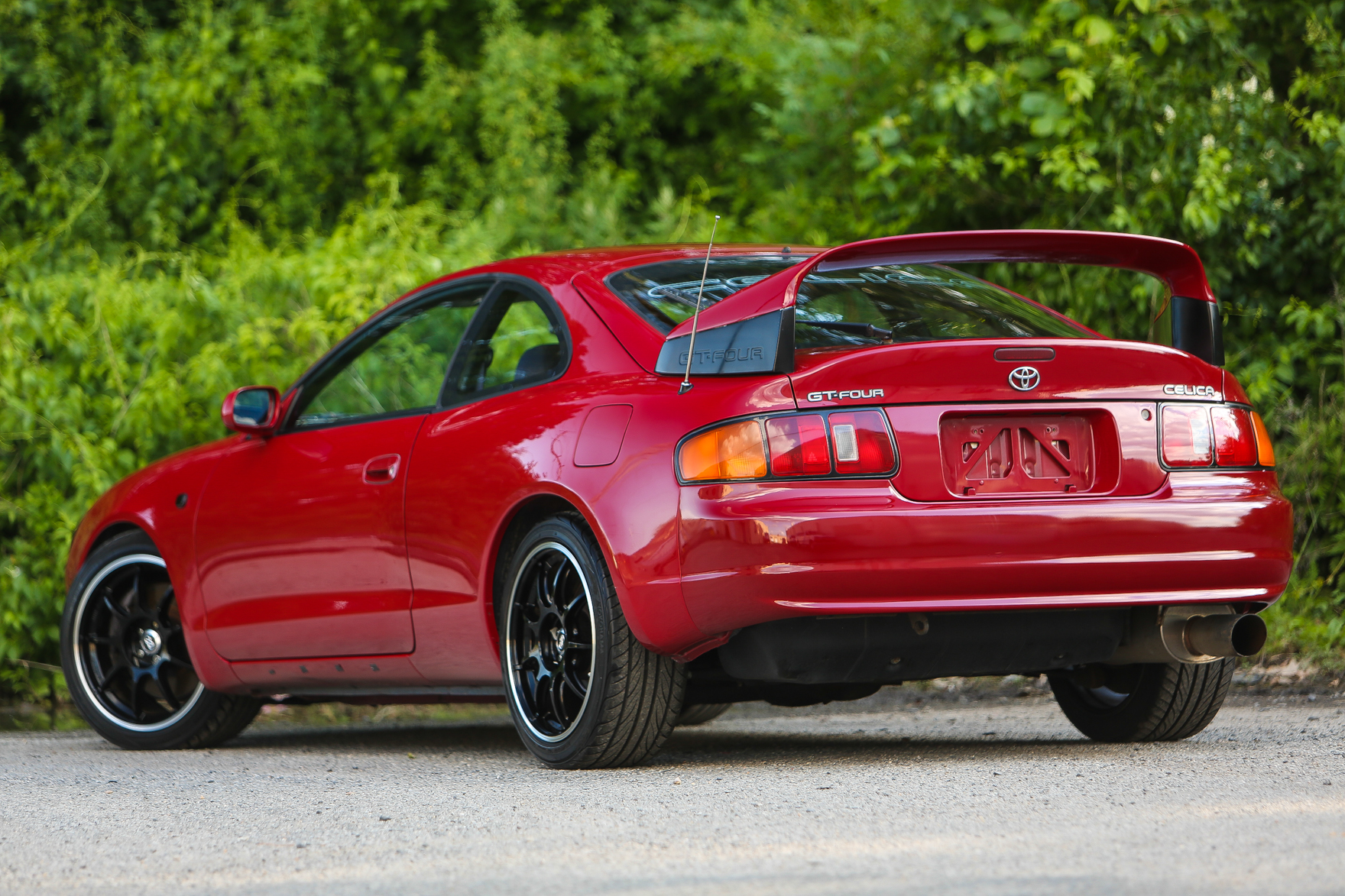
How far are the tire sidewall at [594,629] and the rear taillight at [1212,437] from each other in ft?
4.79

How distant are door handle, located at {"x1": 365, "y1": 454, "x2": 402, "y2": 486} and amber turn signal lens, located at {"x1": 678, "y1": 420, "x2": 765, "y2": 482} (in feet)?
4.31

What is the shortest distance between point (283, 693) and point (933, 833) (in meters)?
3.02

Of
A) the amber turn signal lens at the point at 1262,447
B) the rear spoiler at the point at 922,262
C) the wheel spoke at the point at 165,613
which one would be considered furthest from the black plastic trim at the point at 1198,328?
the wheel spoke at the point at 165,613

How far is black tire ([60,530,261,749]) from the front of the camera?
231 inches

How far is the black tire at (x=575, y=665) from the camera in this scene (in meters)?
4.20

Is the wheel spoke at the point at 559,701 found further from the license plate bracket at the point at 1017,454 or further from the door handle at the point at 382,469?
the license plate bracket at the point at 1017,454

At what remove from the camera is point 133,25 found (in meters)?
14.6

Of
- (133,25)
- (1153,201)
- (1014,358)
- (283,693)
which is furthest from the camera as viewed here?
(133,25)

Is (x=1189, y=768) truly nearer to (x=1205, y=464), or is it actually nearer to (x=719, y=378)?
(x=1205, y=464)

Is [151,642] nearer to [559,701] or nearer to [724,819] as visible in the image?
[559,701]

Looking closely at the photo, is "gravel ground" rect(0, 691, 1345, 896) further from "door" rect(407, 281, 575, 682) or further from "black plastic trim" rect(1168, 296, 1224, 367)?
"black plastic trim" rect(1168, 296, 1224, 367)

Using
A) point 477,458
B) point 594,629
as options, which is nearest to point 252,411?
point 477,458

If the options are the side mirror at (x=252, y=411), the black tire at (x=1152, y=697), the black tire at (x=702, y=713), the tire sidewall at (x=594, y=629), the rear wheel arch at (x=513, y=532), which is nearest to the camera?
the tire sidewall at (x=594, y=629)

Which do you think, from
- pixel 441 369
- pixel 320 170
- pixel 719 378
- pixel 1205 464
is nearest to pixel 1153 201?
pixel 441 369
